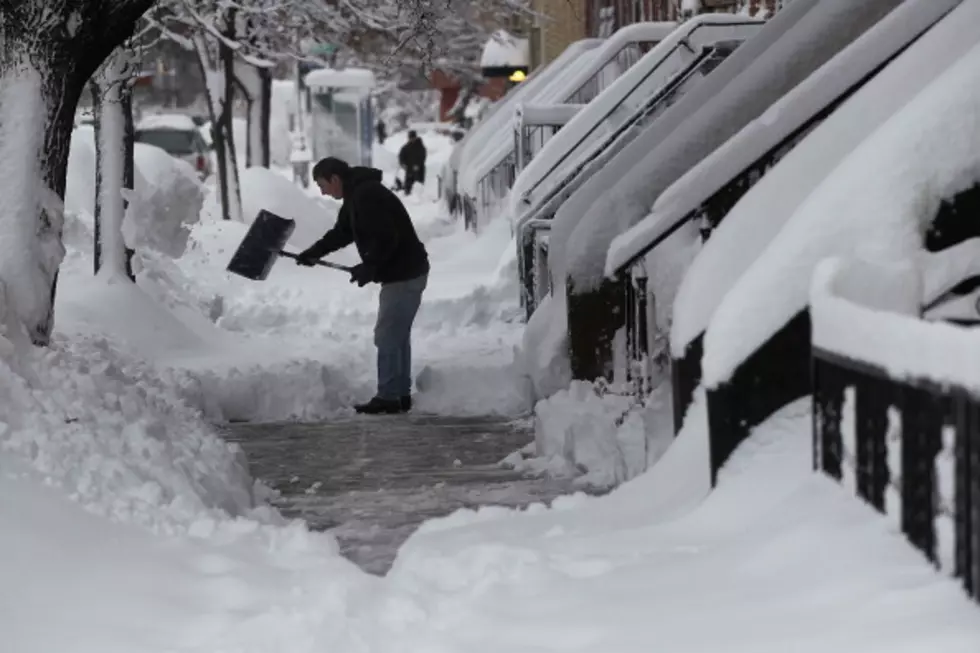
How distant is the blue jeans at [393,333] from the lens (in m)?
9.88

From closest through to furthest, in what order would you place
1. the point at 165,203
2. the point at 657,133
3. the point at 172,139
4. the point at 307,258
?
the point at 657,133, the point at 307,258, the point at 165,203, the point at 172,139

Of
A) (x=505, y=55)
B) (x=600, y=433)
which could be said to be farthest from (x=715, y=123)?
(x=505, y=55)

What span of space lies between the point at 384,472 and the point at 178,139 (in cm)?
2635

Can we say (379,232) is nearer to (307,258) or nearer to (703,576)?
(307,258)

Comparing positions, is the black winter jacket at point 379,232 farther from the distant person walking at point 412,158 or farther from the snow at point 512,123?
the distant person walking at point 412,158

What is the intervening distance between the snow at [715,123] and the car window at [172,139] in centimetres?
2542

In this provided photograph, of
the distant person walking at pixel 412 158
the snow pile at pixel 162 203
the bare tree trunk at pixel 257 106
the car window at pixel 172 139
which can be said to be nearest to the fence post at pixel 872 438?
the snow pile at pixel 162 203

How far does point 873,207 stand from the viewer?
17.4 ft

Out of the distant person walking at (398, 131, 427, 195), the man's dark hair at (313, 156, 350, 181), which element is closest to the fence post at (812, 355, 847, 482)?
the man's dark hair at (313, 156, 350, 181)

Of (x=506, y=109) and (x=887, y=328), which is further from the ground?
(x=887, y=328)

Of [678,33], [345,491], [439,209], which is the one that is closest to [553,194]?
[678,33]

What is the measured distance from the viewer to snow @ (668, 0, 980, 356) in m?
6.13

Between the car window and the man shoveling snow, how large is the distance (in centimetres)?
2361

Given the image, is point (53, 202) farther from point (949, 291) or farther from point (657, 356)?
point (949, 291)
